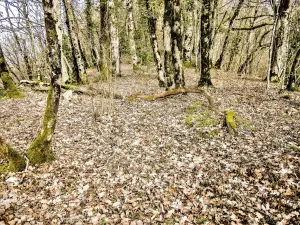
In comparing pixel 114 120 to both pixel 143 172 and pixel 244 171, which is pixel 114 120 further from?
pixel 244 171

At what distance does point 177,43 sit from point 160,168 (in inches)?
250

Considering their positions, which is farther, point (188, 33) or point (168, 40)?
point (188, 33)

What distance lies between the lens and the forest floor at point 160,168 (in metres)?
4.08

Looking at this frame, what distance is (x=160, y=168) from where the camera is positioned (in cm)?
539

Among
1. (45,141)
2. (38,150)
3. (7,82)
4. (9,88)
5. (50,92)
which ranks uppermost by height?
(50,92)

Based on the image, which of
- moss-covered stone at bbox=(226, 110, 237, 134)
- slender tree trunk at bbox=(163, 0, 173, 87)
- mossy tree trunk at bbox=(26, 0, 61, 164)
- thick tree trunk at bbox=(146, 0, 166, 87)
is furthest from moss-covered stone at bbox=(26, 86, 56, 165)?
thick tree trunk at bbox=(146, 0, 166, 87)

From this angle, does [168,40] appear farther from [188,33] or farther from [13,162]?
[188,33]

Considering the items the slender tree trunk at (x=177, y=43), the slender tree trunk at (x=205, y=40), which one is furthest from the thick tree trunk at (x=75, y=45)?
the slender tree trunk at (x=205, y=40)

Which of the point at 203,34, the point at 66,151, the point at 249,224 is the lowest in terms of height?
the point at 249,224

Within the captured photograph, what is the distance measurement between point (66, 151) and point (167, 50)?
6845mm

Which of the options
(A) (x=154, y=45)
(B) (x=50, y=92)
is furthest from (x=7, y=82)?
(A) (x=154, y=45)

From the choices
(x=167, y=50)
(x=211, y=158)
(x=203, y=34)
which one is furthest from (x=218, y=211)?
(x=203, y=34)

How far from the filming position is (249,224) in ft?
12.3

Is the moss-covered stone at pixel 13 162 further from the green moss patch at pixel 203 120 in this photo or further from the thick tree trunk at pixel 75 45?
the thick tree trunk at pixel 75 45
